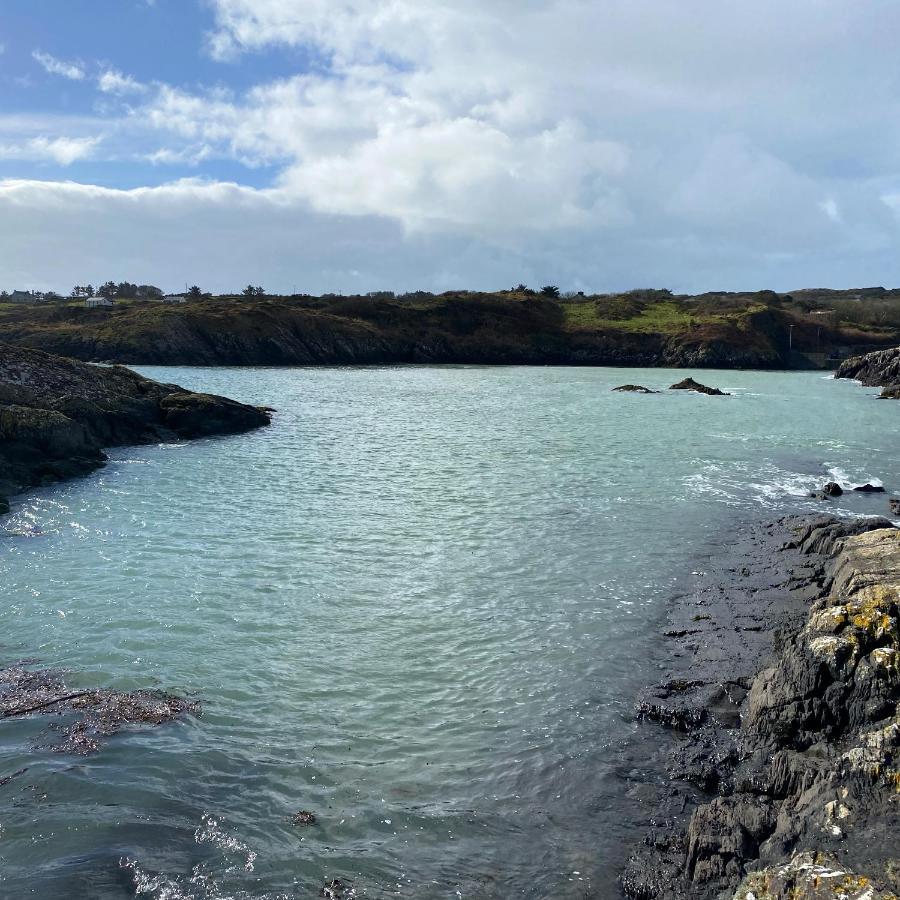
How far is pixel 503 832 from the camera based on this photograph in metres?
8.02

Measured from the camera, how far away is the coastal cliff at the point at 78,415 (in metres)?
25.8

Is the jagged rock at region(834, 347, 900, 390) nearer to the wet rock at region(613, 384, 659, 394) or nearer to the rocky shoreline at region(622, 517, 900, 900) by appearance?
the wet rock at region(613, 384, 659, 394)

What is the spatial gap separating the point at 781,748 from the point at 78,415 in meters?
30.6

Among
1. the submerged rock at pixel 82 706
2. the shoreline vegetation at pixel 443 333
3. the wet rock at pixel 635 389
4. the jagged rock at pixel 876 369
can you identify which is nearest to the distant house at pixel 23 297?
the shoreline vegetation at pixel 443 333

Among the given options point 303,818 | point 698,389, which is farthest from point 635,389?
point 303,818

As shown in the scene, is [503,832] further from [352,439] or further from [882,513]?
[352,439]

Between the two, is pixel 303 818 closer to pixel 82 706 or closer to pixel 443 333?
pixel 82 706

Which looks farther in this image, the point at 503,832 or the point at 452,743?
the point at 452,743

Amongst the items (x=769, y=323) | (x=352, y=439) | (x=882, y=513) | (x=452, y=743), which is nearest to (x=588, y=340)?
(x=769, y=323)

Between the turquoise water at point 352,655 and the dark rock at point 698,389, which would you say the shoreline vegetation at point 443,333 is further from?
the turquoise water at point 352,655

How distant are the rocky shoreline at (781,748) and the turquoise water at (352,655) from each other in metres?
0.59

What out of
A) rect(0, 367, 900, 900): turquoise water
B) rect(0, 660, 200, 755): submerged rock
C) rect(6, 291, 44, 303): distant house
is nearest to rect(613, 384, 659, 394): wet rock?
rect(0, 367, 900, 900): turquoise water

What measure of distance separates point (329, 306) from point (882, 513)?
119098mm

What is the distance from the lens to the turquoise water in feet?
24.9
